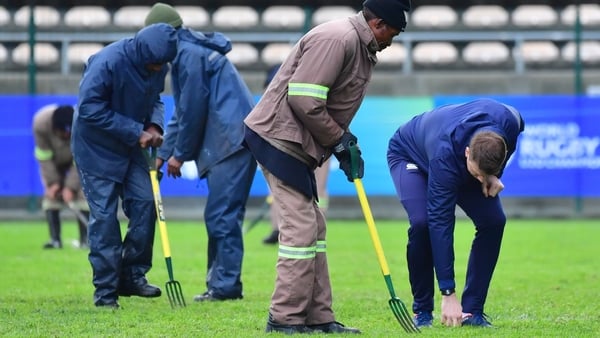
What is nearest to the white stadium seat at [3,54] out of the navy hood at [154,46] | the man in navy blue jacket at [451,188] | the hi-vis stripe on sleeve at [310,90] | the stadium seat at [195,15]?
the stadium seat at [195,15]

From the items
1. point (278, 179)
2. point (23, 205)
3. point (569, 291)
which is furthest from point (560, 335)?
point (23, 205)

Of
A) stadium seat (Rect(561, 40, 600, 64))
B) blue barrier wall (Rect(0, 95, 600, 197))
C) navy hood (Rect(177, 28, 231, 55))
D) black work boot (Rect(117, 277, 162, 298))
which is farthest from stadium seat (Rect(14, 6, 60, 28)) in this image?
black work boot (Rect(117, 277, 162, 298))

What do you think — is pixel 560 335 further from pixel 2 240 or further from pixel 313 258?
pixel 2 240

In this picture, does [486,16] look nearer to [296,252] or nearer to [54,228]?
[54,228]

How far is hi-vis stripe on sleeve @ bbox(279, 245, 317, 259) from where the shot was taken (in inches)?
271

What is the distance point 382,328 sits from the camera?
7332mm

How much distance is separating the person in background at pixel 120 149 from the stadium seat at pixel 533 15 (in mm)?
15507

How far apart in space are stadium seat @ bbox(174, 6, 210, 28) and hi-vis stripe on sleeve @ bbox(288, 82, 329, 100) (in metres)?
16.5

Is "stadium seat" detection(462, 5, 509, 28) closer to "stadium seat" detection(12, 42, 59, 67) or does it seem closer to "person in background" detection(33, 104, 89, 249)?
"stadium seat" detection(12, 42, 59, 67)

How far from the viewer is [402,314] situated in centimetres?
704

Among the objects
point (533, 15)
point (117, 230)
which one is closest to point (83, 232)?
point (117, 230)

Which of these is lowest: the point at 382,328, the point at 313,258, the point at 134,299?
the point at 134,299

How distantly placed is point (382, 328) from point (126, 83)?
270 cm

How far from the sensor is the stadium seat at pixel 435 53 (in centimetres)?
2264
